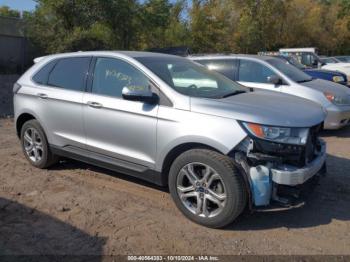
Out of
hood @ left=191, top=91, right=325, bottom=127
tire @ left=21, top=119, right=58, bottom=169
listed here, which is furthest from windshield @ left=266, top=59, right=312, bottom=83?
tire @ left=21, top=119, right=58, bottom=169

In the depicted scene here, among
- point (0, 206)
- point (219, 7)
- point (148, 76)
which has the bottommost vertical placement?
point (0, 206)

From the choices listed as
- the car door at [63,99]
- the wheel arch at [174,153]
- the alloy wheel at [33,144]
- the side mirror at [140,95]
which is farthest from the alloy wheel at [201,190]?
the alloy wheel at [33,144]

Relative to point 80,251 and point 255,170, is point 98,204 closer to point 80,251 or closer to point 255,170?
point 80,251

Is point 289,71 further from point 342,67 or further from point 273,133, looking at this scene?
point 342,67

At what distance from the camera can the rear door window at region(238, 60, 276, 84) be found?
8.57 meters

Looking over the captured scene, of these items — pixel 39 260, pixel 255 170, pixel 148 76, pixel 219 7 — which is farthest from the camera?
pixel 219 7

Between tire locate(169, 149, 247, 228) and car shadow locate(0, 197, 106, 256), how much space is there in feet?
3.04

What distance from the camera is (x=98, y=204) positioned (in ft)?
15.3

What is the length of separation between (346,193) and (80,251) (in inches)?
128

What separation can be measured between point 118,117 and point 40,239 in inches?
60.7

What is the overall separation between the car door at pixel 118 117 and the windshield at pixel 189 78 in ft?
0.76

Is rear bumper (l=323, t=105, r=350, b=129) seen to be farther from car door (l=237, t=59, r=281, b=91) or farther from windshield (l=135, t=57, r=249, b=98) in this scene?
windshield (l=135, t=57, r=249, b=98)

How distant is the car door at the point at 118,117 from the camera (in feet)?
14.6

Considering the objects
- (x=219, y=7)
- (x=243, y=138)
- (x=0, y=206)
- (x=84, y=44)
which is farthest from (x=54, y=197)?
(x=219, y=7)
